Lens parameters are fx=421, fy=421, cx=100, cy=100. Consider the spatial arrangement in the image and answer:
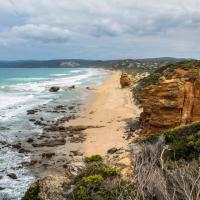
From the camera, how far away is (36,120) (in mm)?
43156

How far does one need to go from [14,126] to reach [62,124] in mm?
4540

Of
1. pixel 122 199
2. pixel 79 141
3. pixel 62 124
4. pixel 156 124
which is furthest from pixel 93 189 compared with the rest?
pixel 62 124

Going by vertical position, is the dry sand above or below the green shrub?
below

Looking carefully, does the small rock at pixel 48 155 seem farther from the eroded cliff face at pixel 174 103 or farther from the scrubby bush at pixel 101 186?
the scrubby bush at pixel 101 186

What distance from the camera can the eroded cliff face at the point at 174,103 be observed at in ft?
95.2

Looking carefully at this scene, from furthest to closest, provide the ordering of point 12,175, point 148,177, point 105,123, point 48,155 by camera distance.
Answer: point 105,123
point 48,155
point 12,175
point 148,177

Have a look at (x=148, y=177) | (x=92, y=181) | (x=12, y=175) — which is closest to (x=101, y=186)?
(x=92, y=181)

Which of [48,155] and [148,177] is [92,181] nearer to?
[148,177]

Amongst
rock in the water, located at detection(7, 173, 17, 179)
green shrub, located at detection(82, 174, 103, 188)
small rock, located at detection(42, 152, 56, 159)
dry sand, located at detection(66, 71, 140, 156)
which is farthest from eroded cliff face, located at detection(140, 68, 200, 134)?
green shrub, located at detection(82, 174, 103, 188)

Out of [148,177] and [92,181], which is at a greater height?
[148,177]

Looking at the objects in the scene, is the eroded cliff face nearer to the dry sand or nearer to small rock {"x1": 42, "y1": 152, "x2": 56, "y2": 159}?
the dry sand

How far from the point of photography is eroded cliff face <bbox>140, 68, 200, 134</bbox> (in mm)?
29016

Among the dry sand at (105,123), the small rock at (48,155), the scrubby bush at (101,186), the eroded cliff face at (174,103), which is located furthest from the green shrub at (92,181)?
the eroded cliff face at (174,103)

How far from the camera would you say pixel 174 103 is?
29.1 metres
